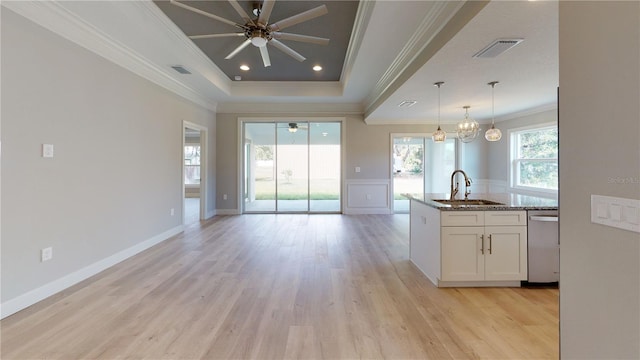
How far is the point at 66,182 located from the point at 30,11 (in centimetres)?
154

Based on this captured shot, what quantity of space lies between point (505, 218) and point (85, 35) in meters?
4.72

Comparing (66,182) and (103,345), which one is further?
(66,182)

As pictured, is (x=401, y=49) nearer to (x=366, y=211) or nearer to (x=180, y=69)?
(x=180, y=69)

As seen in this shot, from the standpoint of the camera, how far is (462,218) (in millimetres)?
2742

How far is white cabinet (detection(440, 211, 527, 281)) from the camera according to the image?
9.01 feet

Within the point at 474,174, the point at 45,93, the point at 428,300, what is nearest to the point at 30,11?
the point at 45,93

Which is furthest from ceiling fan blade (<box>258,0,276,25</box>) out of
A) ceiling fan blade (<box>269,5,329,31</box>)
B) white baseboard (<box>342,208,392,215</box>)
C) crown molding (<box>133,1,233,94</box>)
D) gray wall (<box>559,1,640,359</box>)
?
white baseboard (<box>342,208,392,215</box>)

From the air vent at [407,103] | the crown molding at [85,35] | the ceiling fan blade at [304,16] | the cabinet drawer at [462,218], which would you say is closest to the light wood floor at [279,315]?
the cabinet drawer at [462,218]

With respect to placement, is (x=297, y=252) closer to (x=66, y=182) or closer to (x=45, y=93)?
(x=66, y=182)

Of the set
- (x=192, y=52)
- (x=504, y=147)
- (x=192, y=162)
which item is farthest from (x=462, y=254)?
(x=192, y=162)

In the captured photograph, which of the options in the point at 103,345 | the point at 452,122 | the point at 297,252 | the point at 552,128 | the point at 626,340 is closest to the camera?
the point at 626,340

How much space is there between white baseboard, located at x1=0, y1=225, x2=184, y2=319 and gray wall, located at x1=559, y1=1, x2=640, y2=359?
3.78 m

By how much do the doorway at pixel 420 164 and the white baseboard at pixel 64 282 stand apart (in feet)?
18.7

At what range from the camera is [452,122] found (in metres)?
7.18
